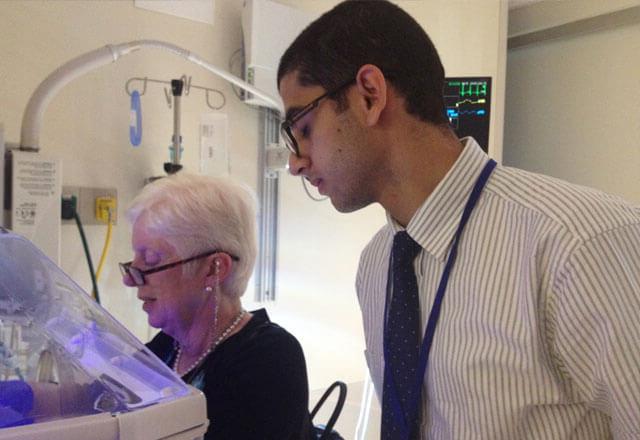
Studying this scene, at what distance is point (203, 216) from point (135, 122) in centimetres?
105

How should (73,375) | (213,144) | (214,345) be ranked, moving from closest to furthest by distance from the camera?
(73,375) → (214,345) → (213,144)

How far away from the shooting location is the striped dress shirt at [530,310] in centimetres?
78

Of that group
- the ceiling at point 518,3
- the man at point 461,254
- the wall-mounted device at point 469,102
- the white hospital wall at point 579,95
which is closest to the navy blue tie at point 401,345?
the man at point 461,254

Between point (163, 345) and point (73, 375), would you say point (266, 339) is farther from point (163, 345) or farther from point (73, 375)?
point (73, 375)

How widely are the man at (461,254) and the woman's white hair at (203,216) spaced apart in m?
0.48

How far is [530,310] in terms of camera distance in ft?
2.75

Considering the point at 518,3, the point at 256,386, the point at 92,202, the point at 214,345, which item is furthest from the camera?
the point at 518,3

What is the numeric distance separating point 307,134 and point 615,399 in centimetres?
62

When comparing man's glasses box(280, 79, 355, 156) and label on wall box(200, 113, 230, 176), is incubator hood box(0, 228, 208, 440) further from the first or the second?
label on wall box(200, 113, 230, 176)

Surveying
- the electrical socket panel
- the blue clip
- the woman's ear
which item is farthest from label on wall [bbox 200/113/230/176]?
the woman's ear

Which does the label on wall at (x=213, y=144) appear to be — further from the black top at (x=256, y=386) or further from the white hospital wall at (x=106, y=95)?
the black top at (x=256, y=386)

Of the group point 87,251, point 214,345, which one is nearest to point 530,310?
point 214,345

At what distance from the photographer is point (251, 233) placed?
1.57 meters

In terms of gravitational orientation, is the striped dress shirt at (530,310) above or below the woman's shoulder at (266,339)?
above
